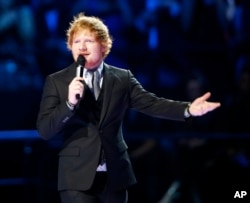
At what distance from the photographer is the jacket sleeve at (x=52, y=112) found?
2.20 metres

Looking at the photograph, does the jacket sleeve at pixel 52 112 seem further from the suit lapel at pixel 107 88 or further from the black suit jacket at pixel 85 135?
the suit lapel at pixel 107 88

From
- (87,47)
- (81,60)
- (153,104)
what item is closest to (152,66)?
(153,104)

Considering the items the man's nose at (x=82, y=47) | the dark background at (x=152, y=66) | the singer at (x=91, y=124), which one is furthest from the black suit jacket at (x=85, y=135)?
the dark background at (x=152, y=66)

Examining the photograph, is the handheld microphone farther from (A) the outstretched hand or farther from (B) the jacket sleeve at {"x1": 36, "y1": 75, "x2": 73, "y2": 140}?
(A) the outstretched hand

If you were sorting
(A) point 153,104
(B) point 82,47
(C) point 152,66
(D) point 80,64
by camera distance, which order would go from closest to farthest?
(D) point 80,64 < (B) point 82,47 < (A) point 153,104 < (C) point 152,66

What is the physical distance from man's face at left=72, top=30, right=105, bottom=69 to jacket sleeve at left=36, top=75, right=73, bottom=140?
153 mm

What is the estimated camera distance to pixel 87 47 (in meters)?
2.35

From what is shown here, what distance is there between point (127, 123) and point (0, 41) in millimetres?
1424

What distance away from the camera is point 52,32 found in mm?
5359

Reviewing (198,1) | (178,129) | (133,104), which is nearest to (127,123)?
(178,129)

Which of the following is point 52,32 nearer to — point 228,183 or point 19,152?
point 19,152

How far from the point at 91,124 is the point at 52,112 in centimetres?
17

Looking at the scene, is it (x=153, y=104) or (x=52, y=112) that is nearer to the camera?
(x=52, y=112)

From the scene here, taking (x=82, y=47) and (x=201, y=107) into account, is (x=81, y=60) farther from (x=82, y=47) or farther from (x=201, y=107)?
(x=201, y=107)
